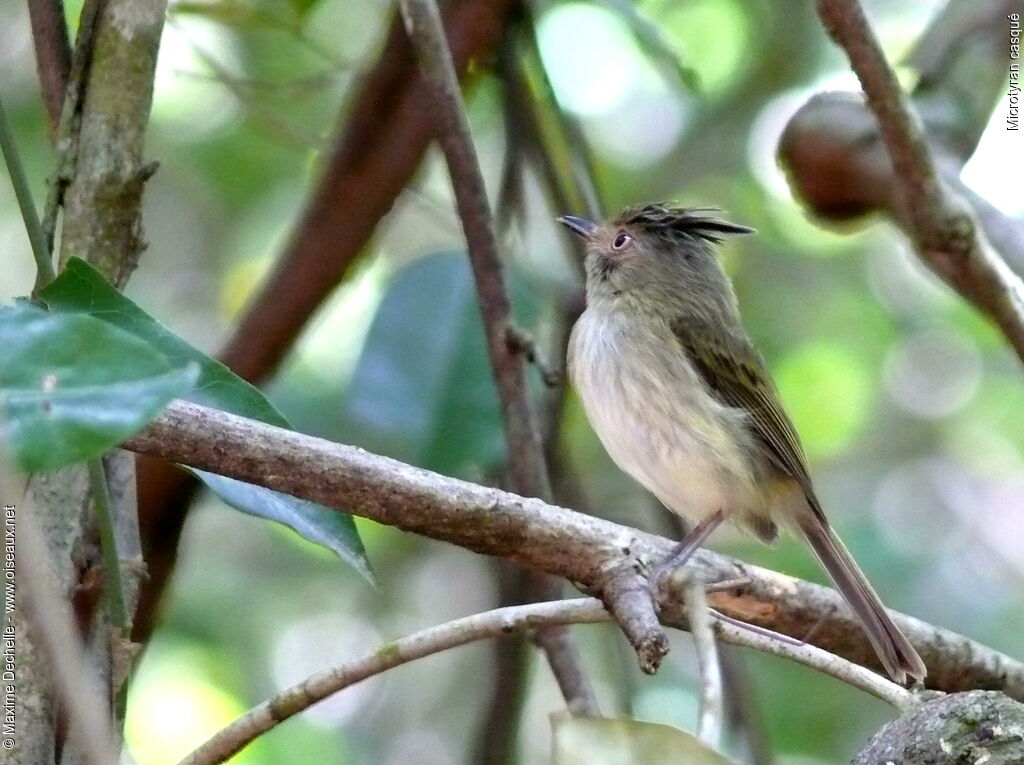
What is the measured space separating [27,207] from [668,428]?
7.37 ft

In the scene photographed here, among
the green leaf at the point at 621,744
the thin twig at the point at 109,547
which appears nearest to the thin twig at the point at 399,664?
the thin twig at the point at 109,547

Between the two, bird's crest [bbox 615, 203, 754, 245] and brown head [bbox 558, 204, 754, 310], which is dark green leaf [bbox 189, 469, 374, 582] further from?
bird's crest [bbox 615, 203, 754, 245]

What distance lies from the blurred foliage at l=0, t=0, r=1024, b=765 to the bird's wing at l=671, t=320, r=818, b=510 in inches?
27.6

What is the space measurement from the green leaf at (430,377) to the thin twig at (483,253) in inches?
8.2

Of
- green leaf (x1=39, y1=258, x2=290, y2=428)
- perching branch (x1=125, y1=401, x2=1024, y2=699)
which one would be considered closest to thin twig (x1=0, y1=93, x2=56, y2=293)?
green leaf (x1=39, y1=258, x2=290, y2=428)

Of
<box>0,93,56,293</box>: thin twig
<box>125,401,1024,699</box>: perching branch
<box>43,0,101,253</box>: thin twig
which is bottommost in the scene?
<box>125,401,1024,699</box>: perching branch

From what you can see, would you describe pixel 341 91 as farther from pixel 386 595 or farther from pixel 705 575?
pixel 705 575

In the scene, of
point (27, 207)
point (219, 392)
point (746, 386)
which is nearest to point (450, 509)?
point (219, 392)

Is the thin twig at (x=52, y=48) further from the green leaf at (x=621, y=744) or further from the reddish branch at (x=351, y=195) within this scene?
the green leaf at (x=621, y=744)

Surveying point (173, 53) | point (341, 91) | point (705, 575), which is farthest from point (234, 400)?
point (341, 91)

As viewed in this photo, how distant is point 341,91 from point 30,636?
3.95 metres

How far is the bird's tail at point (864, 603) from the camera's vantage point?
277 centimetres

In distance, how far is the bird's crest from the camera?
4232 millimetres

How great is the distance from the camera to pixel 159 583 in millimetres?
3379
